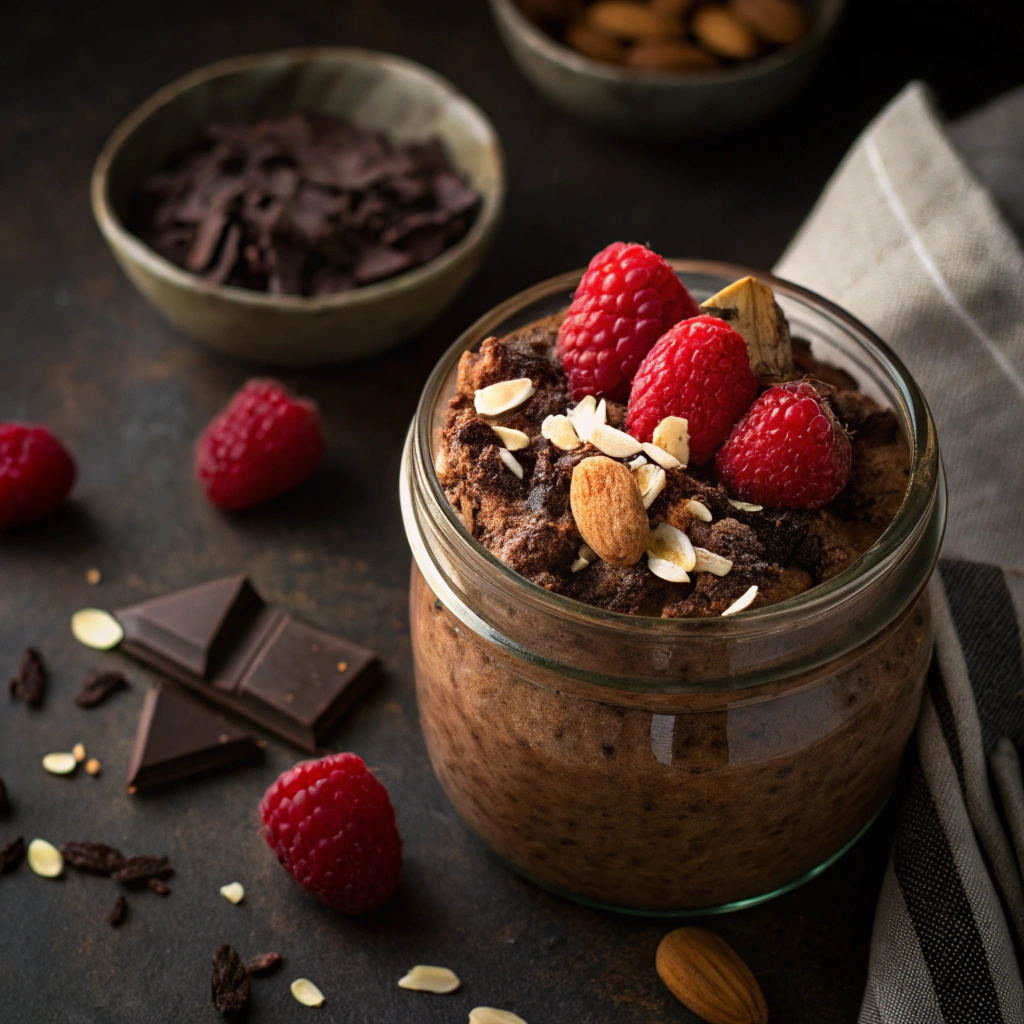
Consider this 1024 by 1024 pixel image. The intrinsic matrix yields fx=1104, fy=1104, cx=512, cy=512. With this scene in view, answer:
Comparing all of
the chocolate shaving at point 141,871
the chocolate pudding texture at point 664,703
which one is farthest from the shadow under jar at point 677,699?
the chocolate shaving at point 141,871

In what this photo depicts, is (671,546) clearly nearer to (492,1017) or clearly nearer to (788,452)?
(788,452)

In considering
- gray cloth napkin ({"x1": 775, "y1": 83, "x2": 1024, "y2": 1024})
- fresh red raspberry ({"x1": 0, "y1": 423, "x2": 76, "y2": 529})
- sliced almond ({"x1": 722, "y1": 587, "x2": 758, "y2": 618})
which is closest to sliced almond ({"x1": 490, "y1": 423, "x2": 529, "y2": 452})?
sliced almond ({"x1": 722, "y1": 587, "x2": 758, "y2": 618})

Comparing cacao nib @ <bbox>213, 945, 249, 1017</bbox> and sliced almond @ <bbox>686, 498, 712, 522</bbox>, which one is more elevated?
A: sliced almond @ <bbox>686, 498, 712, 522</bbox>

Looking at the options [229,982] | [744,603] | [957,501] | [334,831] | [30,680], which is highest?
[744,603]

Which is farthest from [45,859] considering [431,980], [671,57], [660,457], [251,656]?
[671,57]

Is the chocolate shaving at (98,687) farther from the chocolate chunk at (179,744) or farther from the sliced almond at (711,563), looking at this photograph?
the sliced almond at (711,563)

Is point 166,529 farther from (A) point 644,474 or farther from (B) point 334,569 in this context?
(A) point 644,474

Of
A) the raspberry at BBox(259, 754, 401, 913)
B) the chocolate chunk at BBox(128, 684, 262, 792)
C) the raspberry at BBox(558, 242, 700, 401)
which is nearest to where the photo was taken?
the raspberry at BBox(558, 242, 700, 401)

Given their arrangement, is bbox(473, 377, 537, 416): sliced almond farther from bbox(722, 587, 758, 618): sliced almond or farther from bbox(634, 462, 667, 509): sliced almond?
bbox(722, 587, 758, 618): sliced almond
